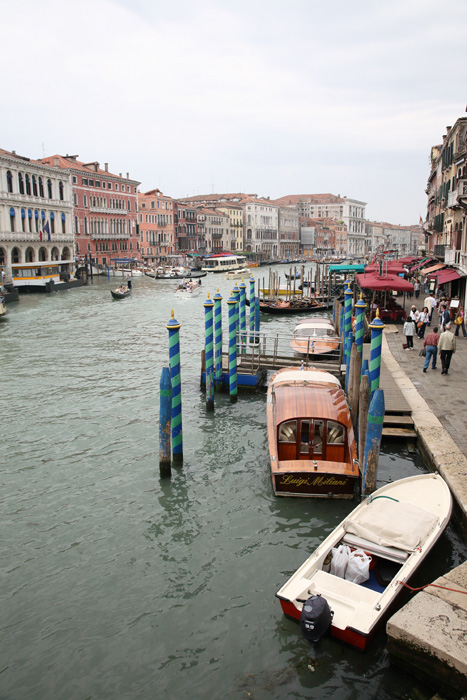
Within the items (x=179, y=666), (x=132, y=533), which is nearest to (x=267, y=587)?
(x=179, y=666)

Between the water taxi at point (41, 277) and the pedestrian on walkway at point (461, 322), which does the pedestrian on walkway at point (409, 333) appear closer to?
the pedestrian on walkway at point (461, 322)

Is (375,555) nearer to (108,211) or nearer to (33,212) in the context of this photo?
(33,212)

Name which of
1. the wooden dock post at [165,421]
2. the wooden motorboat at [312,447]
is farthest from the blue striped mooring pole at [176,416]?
the wooden motorboat at [312,447]

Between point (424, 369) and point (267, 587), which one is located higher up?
point (424, 369)

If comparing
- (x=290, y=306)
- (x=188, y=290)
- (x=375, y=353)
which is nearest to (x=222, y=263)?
(x=188, y=290)

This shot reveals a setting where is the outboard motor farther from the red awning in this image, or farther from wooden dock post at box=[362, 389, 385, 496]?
the red awning

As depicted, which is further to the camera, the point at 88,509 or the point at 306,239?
the point at 306,239

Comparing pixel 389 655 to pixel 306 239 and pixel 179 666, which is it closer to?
pixel 179 666

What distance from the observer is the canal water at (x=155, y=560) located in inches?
195

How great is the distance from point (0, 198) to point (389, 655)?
41018 mm

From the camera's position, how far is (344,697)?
4688mm

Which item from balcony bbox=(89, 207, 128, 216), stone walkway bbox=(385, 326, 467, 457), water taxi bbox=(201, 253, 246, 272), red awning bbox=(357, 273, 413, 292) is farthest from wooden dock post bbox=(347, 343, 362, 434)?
water taxi bbox=(201, 253, 246, 272)

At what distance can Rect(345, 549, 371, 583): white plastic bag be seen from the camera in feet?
18.4

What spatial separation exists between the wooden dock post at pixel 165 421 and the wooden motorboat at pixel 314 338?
6996 mm
